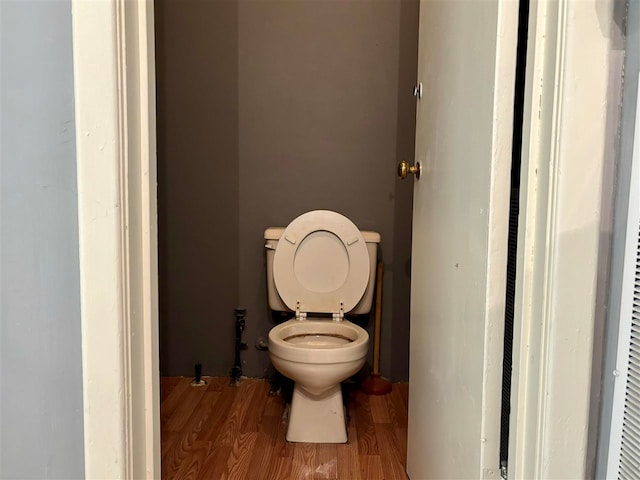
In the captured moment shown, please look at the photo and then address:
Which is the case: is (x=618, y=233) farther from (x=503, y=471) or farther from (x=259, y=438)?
(x=259, y=438)

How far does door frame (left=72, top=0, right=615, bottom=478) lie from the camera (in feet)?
2.89

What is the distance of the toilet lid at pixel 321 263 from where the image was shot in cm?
215

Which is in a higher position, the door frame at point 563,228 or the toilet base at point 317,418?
the door frame at point 563,228

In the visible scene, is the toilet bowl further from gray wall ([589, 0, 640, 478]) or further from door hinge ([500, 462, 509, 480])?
gray wall ([589, 0, 640, 478])

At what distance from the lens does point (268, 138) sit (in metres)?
2.37

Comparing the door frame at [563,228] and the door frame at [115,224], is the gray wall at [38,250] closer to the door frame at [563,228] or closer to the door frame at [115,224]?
the door frame at [115,224]

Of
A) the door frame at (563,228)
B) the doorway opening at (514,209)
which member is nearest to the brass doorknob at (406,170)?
the doorway opening at (514,209)

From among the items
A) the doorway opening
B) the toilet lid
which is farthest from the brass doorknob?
the toilet lid

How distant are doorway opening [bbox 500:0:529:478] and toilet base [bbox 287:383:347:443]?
2.98ft

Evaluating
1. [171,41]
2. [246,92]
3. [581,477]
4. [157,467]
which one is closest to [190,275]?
[246,92]

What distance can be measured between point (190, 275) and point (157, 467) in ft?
4.72

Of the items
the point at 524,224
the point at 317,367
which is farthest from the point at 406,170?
the point at 317,367

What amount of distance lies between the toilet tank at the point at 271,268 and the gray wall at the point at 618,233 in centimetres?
131

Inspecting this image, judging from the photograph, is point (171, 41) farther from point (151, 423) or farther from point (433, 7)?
point (151, 423)
